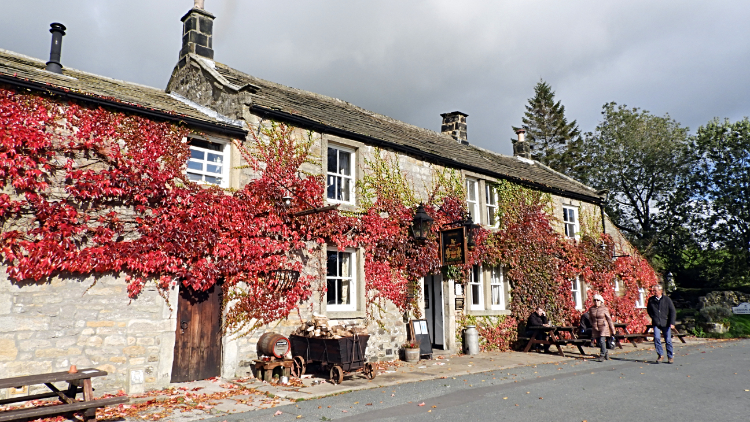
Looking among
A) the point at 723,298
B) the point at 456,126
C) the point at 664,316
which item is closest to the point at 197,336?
the point at 664,316

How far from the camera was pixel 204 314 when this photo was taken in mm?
9719

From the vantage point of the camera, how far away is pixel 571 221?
66.4ft

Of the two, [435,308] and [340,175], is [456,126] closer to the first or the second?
[435,308]

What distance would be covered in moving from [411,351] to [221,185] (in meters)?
6.33

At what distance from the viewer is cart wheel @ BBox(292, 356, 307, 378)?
391 inches

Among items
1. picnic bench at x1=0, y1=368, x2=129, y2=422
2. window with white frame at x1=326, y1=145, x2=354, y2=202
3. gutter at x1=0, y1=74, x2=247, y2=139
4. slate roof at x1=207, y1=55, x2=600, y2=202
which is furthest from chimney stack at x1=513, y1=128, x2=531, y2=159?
picnic bench at x1=0, y1=368, x2=129, y2=422

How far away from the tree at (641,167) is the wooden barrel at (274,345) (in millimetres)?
29973

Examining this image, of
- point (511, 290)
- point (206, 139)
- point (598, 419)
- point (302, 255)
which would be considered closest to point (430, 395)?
point (598, 419)

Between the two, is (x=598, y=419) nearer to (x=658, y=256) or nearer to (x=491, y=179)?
(x=491, y=179)

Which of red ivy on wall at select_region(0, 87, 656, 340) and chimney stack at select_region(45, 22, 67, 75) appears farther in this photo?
chimney stack at select_region(45, 22, 67, 75)

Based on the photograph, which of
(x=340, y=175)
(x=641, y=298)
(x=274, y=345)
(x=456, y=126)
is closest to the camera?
(x=274, y=345)

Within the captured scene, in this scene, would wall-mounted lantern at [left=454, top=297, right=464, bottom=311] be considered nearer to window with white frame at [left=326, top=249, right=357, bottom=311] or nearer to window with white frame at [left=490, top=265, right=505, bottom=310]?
window with white frame at [left=490, top=265, right=505, bottom=310]

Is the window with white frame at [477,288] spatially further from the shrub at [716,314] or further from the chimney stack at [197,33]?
the shrub at [716,314]

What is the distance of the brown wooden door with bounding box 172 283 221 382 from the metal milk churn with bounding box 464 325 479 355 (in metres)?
7.65
